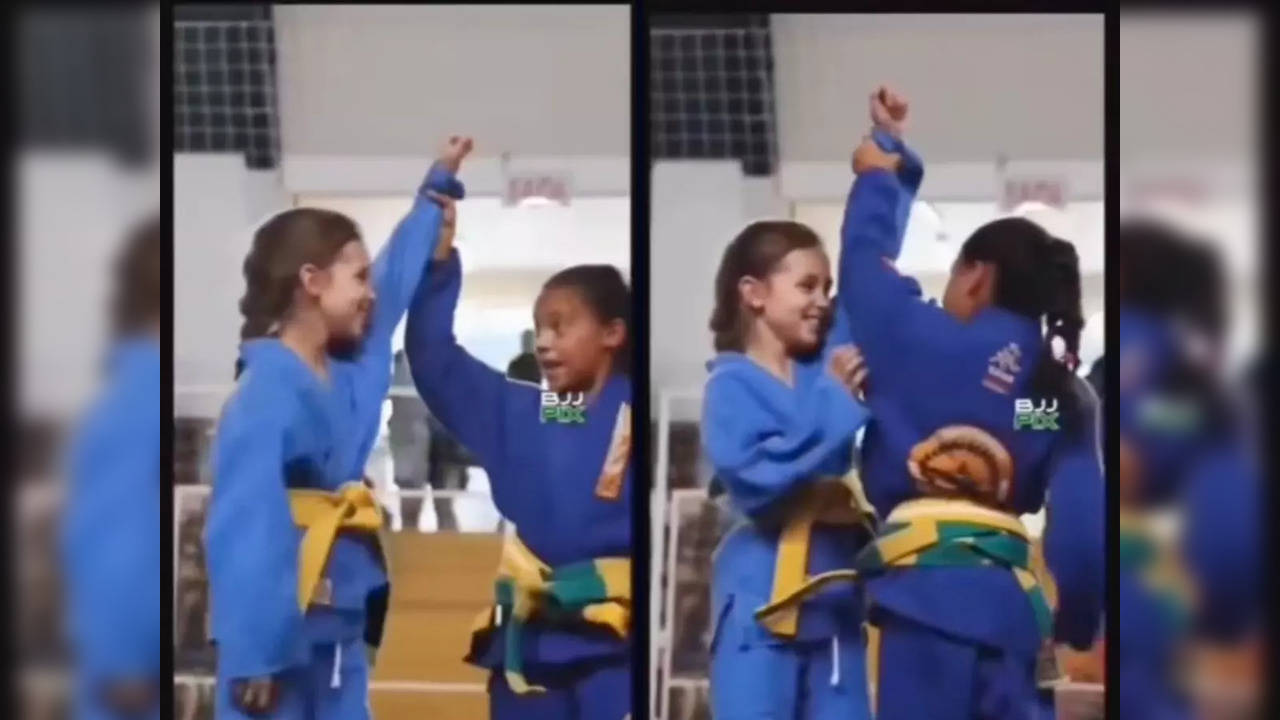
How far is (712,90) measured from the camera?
5.86 m

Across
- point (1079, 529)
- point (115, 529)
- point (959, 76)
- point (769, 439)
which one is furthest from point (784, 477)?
point (115, 529)

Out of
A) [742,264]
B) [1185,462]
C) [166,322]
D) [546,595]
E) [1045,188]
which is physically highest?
[1045,188]

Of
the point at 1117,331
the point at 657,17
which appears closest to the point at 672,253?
the point at 657,17

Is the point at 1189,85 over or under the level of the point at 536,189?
over

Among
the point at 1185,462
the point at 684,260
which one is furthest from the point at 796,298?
the point at 1185,462

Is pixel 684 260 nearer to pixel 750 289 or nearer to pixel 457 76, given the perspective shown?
pixel 750 289

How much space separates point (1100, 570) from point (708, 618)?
71 centimetres

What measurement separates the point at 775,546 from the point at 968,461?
0.38 m

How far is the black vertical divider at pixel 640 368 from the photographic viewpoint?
5852 millimetres

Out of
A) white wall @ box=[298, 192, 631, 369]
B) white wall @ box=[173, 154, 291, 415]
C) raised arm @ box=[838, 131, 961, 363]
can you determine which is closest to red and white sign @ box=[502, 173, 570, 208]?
white wall @ box=[298, 192, 631, 369]

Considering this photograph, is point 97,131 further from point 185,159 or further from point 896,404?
point 896,404

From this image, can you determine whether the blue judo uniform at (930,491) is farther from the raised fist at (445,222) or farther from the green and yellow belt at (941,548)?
the raised fist at (445,222)

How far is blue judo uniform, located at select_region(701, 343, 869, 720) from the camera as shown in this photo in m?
5.85

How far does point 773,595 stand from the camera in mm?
5852
